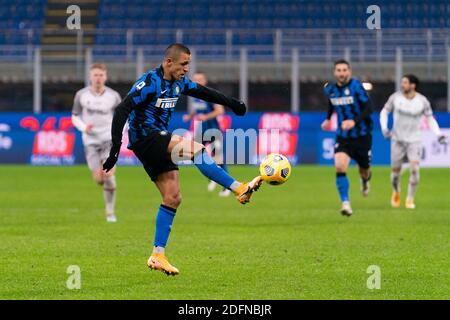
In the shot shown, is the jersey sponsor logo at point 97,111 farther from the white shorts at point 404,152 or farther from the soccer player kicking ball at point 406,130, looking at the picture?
the white shorts at point 404,152

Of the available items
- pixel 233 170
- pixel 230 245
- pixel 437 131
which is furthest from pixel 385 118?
pixel 233 170

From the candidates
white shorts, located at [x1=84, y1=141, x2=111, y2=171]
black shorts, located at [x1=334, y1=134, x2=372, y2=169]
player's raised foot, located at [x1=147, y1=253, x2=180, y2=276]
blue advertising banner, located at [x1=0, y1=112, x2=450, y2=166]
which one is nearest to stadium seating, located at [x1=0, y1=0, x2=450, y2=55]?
blue advertising banner, located at [x1=0, y1=112, x2=450, y2=166]

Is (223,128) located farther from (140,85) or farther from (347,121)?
(140,85)

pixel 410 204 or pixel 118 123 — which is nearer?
pixel 118 123

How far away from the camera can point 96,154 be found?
15.0 meters

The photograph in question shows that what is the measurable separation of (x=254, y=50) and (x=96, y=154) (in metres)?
17.0

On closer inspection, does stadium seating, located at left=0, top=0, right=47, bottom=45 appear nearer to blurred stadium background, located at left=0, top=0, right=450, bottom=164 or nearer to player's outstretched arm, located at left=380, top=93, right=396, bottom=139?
blurred stadium background, located at left=0, top=0, right=450, bottom=164

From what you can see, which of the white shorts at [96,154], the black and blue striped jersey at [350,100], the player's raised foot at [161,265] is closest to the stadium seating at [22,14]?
the white shorts at [96,154]

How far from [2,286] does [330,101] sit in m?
8.10

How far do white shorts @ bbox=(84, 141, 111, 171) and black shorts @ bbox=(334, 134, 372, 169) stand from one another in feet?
11.6

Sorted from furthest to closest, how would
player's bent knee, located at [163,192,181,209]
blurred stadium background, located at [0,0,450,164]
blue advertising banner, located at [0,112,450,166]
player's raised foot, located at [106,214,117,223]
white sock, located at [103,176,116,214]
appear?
blurred stadium background, located at [0,0,450,164] → blue advertising banner, located at [0,112,450,166] → player's raised foot, located at [106,214,117,223] → white sock, located at [103,176,116,214] → player's bent knee, located at [163,192,181,209]

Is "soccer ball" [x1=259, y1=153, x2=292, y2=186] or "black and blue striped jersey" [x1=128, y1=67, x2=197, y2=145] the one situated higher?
"black and blue striped jersey" [x1=128, y1=67, x2=197, y2=145]

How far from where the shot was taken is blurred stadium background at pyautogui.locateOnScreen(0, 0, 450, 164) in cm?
2989
